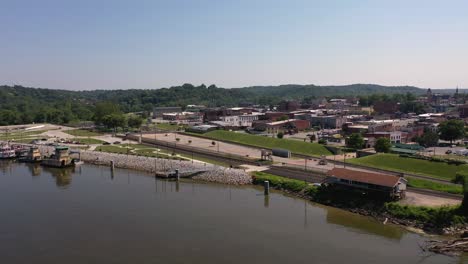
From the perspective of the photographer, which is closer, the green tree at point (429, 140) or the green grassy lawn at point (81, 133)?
the green tree at point (429, 140)

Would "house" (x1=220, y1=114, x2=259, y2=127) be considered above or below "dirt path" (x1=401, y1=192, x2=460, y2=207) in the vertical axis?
above

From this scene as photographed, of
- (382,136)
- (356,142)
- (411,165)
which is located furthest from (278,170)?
(382,136)

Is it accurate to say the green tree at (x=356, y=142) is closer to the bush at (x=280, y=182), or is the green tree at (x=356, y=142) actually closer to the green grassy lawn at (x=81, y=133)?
the bush at (x=280, y=182)

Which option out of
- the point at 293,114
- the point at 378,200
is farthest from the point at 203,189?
the point at 293,114

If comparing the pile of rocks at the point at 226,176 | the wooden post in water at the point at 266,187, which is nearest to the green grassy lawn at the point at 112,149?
the pile of rocks at the point at 226,176

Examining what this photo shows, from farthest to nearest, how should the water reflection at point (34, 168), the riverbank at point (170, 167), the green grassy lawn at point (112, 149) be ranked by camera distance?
1. the green grassy lawn at point (112, 149)
2. the water reflection at point (34, 168)
3. the riverbank at point (170, 167)

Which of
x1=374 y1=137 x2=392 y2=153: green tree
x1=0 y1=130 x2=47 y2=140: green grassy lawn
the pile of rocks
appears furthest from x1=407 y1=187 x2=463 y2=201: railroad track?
x1=0 y1=130 x2=47 y2=140: green grassy lawn

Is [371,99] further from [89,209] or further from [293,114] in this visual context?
[89,209]

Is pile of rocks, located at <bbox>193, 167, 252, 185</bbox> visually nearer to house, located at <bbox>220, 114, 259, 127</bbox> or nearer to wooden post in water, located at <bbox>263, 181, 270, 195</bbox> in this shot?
wooden post in water, located at <bbox>263, 181, 270, 195</bbox>
